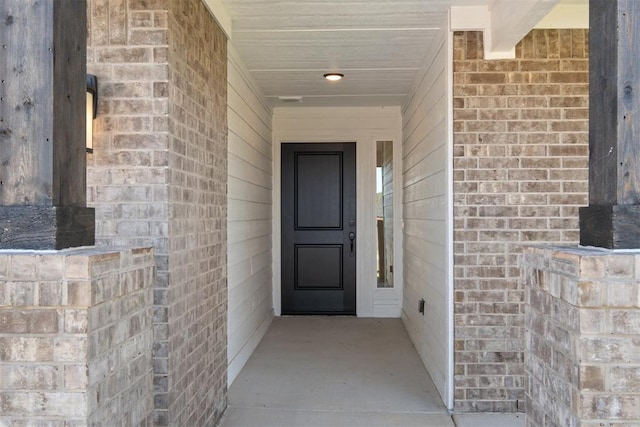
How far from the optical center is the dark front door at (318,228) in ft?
20.7

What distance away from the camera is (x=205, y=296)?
9.82 feet

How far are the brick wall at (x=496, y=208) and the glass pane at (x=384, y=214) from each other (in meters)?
2.88

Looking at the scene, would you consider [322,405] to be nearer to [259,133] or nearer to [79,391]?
[79,391]

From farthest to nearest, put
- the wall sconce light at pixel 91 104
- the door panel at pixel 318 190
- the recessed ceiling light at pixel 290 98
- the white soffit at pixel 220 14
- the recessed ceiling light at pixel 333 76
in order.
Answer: the door panel at pixel 318 190 < the recessed ceiling light at pixel 290 98 < the recessed ceiling light at pixel 333 76 < the white soffit at pixel 220 14 < the wall sconce light at pixel 91 104

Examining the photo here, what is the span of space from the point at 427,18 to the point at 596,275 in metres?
2.41

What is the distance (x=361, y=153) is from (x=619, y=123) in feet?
16.0

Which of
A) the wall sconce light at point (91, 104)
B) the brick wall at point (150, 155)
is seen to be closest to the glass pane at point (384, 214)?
the brick wall at point (150, 155)

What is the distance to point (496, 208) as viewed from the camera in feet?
10.9

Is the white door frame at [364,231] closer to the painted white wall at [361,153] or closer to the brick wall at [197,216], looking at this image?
the painted white wall at [361,153]

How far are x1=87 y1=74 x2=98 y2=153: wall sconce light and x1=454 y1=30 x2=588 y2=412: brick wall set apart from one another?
2.05 metres

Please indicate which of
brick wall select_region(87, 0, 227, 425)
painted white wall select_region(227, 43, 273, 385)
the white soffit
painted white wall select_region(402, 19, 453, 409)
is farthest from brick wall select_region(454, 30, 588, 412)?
brick wall select_region(87, 0, 227, 425)

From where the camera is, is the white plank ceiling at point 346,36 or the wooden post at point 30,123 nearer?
the wooden post at point 30,123

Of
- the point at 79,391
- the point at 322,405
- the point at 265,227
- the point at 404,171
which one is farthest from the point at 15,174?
the point at 404,171

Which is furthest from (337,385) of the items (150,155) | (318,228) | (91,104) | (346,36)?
(318,228)
